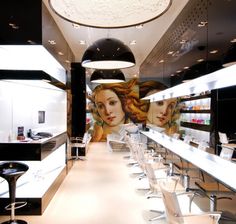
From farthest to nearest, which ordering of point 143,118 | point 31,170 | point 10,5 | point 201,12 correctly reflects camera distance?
point 143,118 → point 31,170 → point 201,12 → point 10,5

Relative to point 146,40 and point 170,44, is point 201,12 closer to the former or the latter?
point 170,44

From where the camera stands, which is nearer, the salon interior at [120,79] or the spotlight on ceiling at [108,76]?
the salon interior at [120,79]

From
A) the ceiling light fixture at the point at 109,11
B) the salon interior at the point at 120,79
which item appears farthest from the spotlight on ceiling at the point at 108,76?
the ceiling light fixture at the point at 109,11

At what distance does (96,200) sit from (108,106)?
32.5ft

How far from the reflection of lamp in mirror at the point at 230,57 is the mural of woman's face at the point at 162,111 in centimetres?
455

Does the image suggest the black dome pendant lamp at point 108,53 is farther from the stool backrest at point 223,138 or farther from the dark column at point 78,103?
the dark column at point 78,103

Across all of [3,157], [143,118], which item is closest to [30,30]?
[3,157]

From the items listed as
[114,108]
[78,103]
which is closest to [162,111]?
[78,103]

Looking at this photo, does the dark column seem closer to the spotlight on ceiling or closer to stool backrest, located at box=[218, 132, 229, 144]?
the spotlight on ceiling

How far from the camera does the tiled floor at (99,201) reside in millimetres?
3914

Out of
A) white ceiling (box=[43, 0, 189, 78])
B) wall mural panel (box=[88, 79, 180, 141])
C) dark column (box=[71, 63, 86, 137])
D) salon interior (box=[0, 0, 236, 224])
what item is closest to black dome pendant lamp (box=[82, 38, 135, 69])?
salon interior (box=[0, 0, 236, 224])

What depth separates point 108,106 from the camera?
571 inches

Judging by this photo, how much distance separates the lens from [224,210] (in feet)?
10.3

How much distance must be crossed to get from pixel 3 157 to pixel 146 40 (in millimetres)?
4729
